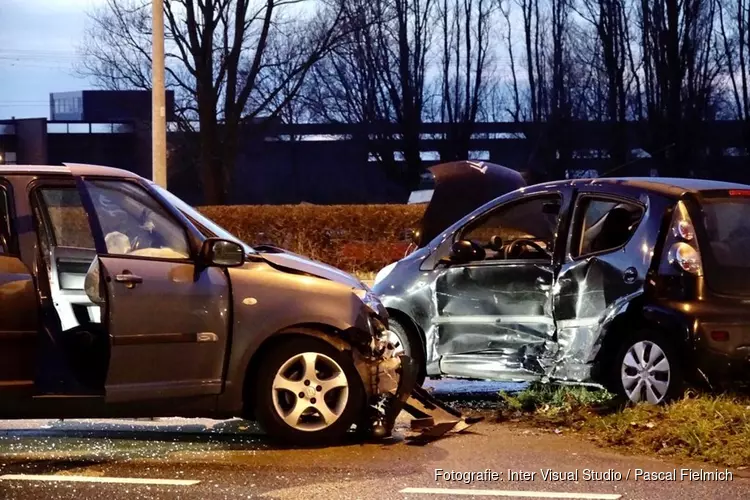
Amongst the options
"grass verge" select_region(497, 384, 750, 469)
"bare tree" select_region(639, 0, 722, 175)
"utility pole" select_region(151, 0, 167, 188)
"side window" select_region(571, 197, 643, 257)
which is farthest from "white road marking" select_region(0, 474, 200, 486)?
"bare tree" select_region(639, 0, 722, 175)

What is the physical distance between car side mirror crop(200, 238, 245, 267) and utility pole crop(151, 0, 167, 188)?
738 cm

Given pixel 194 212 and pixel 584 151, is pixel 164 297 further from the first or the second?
pixel 584 151

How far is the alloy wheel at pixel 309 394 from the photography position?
22.6 ft

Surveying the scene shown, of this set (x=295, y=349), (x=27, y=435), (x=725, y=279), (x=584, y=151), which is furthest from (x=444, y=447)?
(x=584, y=151)

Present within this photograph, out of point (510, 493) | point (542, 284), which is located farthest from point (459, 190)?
point (510, 493)

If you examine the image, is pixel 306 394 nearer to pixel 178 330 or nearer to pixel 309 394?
pixel 309 394

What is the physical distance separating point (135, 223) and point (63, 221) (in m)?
1.49

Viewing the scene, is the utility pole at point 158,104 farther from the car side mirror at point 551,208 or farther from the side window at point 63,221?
the car side mirror at point 551,208

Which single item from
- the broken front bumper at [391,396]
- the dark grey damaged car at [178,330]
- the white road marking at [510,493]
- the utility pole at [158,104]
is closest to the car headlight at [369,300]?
the dark grey damaged car at [178,330]

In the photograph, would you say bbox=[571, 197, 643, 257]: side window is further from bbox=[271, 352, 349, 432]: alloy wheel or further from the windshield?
the windshield

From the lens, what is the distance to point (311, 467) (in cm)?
630

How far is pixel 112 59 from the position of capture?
110ft

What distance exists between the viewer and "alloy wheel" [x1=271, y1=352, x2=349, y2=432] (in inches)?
272

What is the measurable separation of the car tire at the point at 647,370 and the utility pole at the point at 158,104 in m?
7.75
